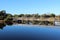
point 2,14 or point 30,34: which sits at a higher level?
point 2,14

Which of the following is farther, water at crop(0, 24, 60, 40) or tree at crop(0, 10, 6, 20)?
tree at crop(0, 10, 6, 20)

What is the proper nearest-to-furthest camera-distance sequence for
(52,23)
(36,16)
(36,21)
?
(52,23), (36,21), (36,16)

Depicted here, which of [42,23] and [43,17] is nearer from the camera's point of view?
[42,23]

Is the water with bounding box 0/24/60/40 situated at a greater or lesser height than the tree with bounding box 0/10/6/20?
lesser

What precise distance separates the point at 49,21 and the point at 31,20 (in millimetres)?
2259

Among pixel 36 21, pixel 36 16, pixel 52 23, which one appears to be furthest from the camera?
pixel 36 16

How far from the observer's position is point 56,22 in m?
16.0

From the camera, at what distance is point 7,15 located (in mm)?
18312

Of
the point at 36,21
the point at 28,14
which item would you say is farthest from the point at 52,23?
the point at 28,14

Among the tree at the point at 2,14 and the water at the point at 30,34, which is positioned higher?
the tree at the point at 2,14

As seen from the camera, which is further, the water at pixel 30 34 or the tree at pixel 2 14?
the tree at pixel 2 14

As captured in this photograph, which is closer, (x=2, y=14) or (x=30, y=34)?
(x=30, y=34)

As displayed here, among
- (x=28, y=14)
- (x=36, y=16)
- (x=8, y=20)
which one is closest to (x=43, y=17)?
(x=36, y=16)

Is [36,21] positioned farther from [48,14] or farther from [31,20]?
[48,14]
